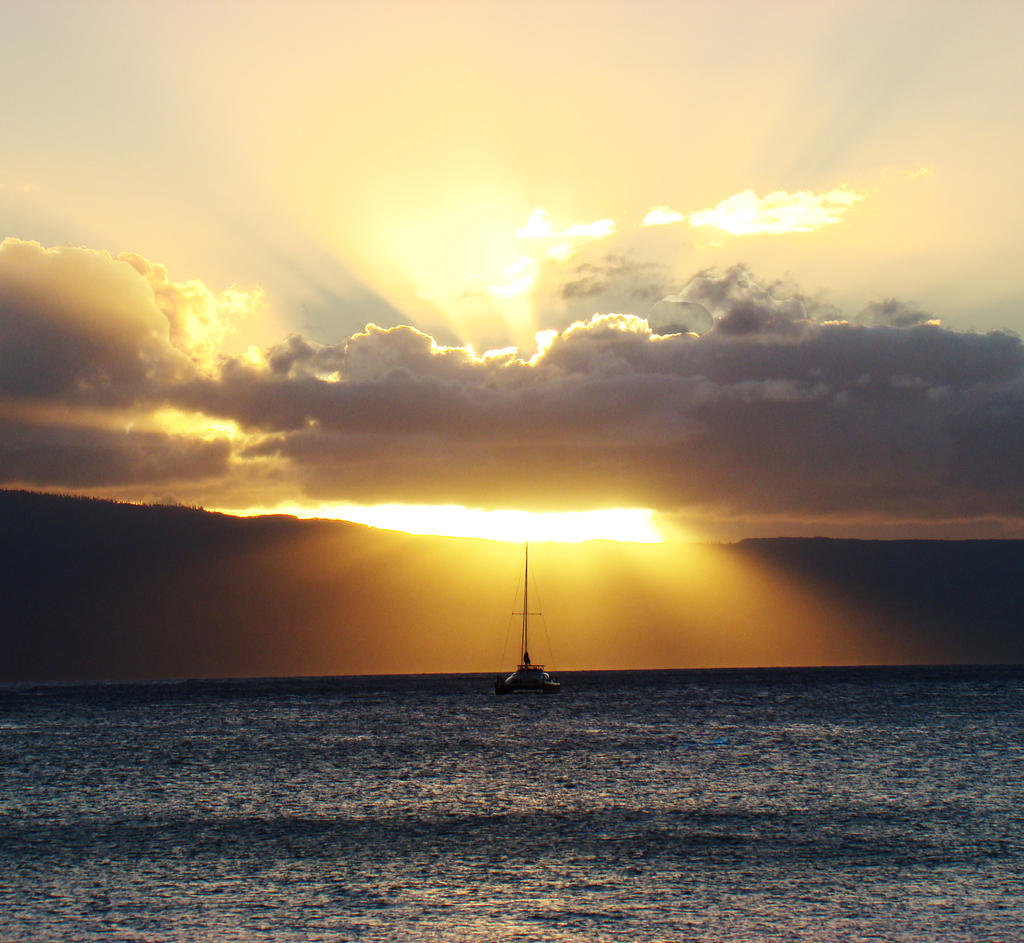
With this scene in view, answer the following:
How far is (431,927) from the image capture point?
37.4 metres

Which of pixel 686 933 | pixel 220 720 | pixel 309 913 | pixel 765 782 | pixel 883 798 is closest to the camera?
pixel 686 933

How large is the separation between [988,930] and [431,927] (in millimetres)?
17944

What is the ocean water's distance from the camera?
125 feet

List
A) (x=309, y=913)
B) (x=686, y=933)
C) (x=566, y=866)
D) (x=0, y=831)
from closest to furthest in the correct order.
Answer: (x=686, y=933) → (x=309, y=913) → (x=566, y=866) → (x=0, y=831)

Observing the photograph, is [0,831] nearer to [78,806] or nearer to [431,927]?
[78,806]

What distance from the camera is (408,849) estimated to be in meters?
52.9

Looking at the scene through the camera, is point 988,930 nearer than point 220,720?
Yes

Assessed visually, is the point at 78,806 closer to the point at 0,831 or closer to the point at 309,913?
the point at 0,831

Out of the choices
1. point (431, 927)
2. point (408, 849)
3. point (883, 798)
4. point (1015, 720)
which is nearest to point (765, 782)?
point (883, 798)

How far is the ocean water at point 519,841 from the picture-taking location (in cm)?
3816

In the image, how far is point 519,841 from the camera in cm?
5481

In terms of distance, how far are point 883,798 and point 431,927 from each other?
4343 centimetres

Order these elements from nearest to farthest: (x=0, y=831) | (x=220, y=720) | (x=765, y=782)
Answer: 1. (x=0, y=831)
2. (x=765, y=782)
3. (x=220, y=720)

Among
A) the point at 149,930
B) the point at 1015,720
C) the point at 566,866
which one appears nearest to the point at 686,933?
the point at 566,866
